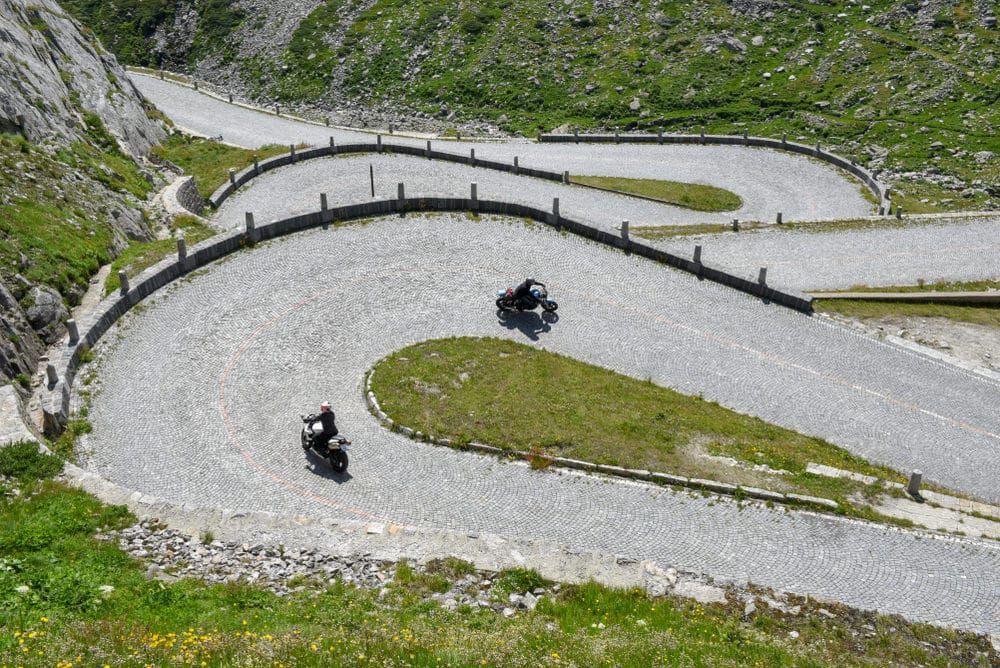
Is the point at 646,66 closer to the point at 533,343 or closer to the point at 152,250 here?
the point at 533,343

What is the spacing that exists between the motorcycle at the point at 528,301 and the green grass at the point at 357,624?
13409 mm

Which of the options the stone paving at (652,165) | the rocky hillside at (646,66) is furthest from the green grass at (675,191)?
the rocky hillside at (646,66)

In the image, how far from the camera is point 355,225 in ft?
111

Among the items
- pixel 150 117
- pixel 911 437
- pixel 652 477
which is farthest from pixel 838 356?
pixel 150 117

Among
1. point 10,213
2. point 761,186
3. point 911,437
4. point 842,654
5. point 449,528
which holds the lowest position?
point 842,654

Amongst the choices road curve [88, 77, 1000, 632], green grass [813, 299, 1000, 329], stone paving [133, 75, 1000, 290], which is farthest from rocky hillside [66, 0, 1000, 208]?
road curve [88, 77, 1000, 632]

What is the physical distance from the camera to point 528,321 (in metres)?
27.9

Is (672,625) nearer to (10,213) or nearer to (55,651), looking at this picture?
(55,651)

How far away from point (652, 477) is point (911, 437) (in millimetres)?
8816

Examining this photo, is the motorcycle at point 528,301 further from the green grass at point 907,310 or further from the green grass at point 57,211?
the green grass at point 57,211

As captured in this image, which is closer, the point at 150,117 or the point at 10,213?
the point at 10,213

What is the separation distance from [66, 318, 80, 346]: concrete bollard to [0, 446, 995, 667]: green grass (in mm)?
7622

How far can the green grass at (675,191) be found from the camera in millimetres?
45625

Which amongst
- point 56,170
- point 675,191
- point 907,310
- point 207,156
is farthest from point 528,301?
point 207,156
